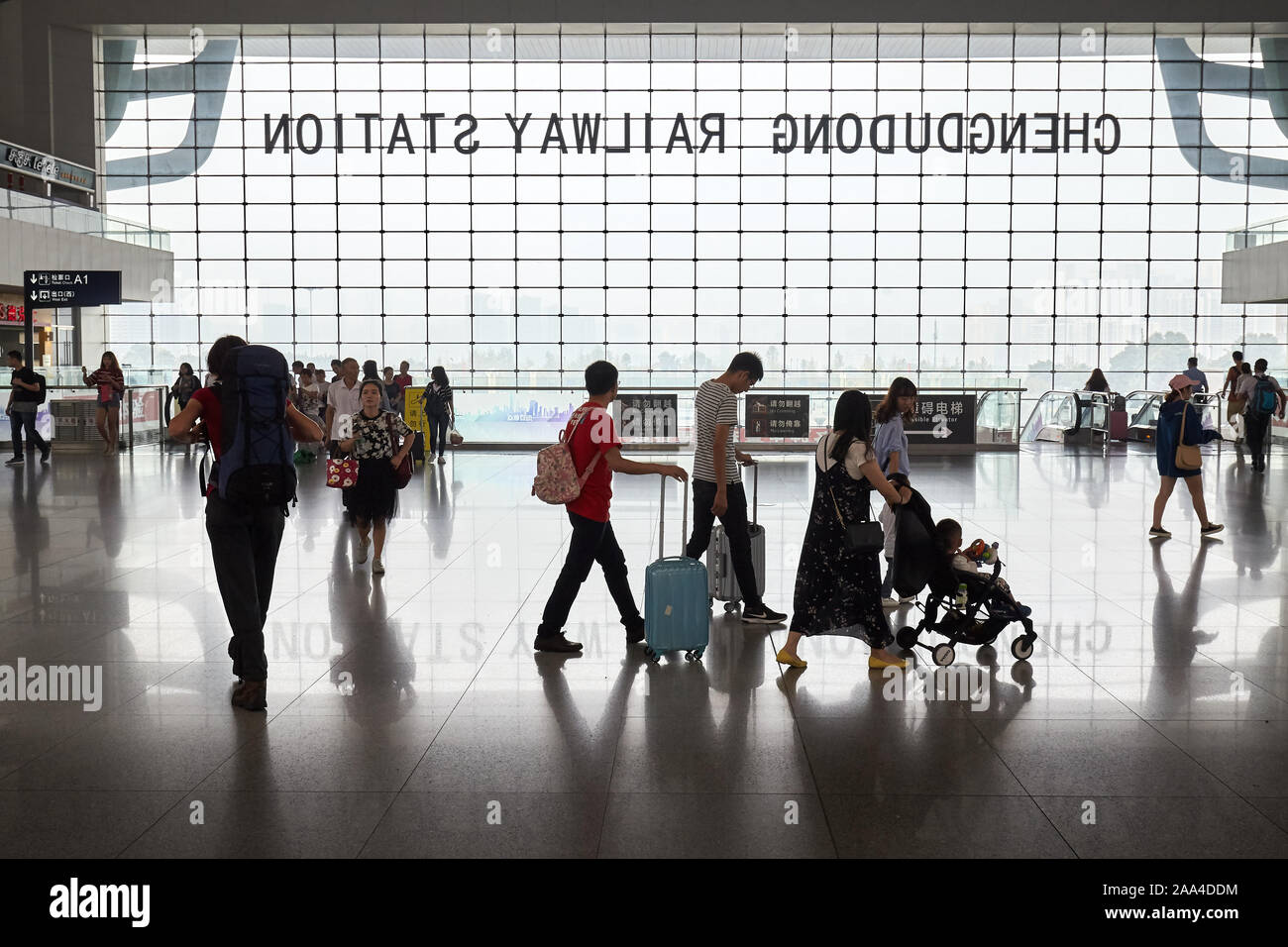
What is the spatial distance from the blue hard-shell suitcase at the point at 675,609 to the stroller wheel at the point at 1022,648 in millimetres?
1702

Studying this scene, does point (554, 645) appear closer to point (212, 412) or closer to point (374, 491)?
point (212, 412)

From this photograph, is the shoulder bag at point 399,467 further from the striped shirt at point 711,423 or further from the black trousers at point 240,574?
the black trousers at point 240,574

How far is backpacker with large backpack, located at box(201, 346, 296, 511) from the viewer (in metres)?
5.58

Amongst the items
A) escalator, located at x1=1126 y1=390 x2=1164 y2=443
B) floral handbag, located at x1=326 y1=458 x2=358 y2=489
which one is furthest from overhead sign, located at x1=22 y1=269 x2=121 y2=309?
escalator, located at x1=1126 y1=390 x2=1164 y2=443

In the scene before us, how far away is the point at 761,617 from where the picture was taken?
752 centimetres

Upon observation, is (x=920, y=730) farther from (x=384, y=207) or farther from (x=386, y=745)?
(x=384, y=207)

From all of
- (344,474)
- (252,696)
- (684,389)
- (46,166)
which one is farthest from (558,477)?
(46,166)

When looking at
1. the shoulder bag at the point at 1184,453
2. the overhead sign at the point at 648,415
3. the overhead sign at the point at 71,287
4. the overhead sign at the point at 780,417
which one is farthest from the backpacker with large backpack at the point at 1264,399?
the overhead sign at the point at 71,287

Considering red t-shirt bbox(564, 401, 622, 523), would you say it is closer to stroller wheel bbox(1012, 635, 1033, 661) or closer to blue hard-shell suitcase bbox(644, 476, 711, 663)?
blue hard-shell suitcase bbox(644, 476, 711, 663)

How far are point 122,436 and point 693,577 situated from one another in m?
19.5

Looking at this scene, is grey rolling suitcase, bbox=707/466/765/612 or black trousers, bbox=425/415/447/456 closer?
grey rolling suitcase, bbox=707/466/765/612

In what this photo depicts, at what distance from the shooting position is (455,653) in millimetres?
6727

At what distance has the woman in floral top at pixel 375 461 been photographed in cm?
944

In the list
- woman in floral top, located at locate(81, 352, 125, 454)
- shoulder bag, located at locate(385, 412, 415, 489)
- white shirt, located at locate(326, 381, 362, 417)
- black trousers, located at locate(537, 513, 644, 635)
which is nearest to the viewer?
black trousers, located at locate(537, 513, 644, 635)
